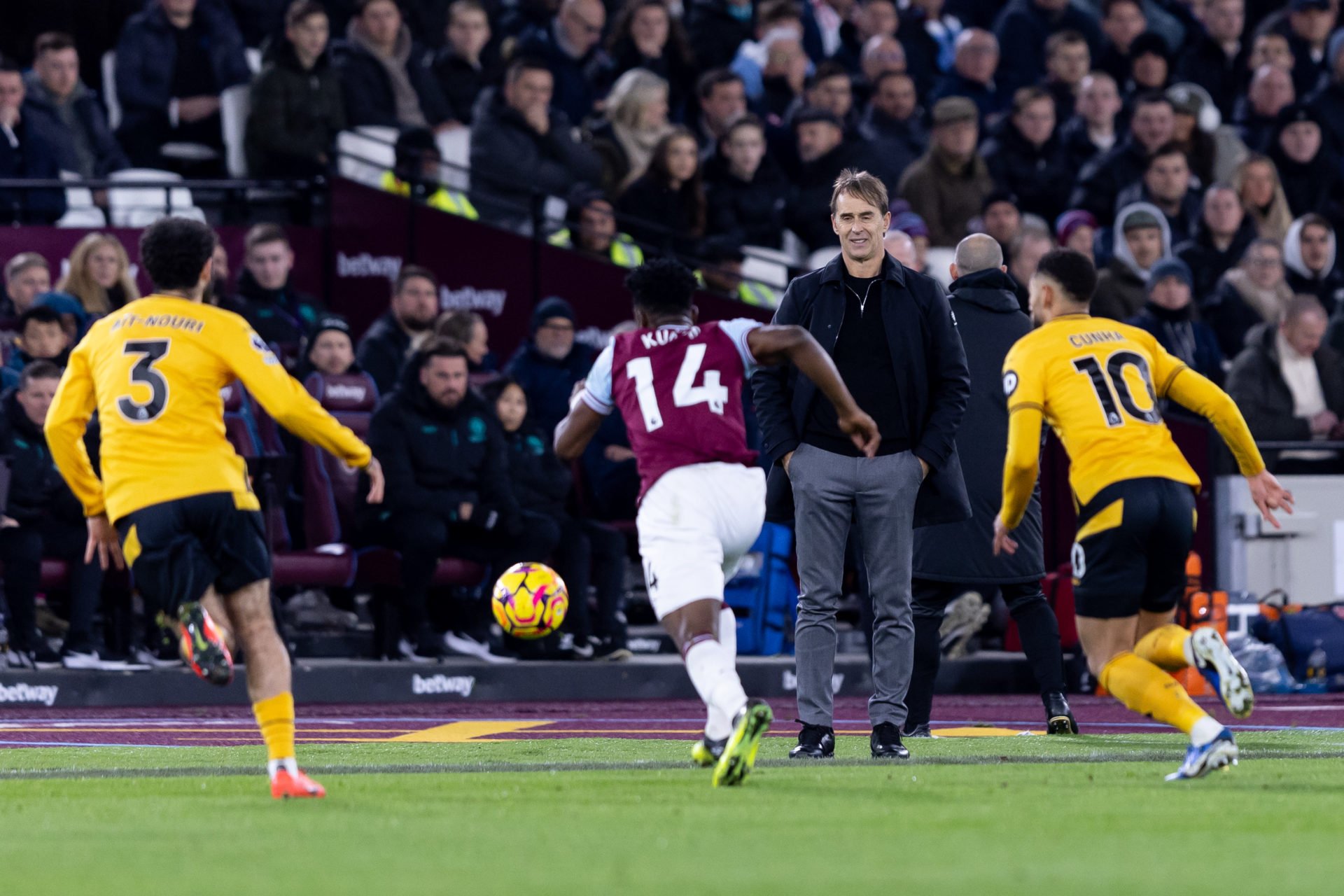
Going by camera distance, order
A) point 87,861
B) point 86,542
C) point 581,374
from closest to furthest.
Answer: point 87,861 < point 86,542 < point 581,374

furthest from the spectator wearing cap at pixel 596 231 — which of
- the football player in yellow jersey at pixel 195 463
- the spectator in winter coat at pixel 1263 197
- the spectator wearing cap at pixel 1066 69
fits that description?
the football player in yellow jersey at pixel 195 463

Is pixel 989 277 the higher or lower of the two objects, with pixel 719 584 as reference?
higher

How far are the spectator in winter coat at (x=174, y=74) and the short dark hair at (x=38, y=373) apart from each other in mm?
3747

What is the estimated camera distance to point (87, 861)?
20.0ft

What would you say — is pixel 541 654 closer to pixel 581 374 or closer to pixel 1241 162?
pixel 581 374

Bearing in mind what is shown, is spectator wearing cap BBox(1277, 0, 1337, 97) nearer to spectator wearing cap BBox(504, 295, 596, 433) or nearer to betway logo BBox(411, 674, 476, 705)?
spectator wearing cap BBox(504, 295, 596, 433)

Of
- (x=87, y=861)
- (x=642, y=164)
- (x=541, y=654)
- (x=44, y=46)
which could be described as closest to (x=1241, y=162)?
(x=642, y=164)

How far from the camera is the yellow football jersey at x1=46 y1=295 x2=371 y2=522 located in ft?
25.1

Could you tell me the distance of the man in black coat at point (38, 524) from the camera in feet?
45.2

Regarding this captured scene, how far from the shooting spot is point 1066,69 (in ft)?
68.5

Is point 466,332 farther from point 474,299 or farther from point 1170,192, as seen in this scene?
point 1170,192

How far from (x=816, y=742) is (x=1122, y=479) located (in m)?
1.82

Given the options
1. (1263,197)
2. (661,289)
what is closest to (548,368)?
(1263,197)

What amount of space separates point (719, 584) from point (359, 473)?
7165mm
